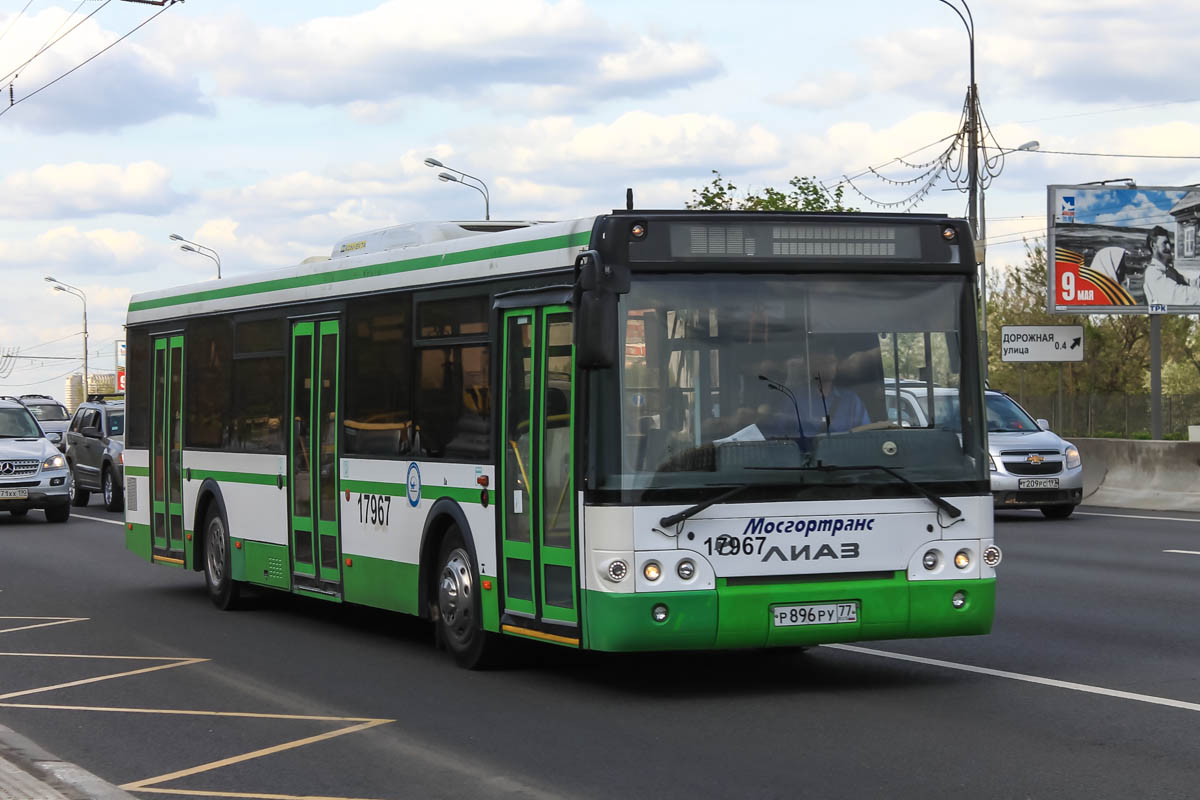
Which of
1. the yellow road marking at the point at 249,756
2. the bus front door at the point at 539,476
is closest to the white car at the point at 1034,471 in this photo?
the bus front door at the point at 539,476

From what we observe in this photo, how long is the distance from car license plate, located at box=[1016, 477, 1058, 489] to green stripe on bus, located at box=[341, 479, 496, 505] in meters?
13.1

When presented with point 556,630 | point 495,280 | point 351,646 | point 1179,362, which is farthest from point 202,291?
point 1179,362

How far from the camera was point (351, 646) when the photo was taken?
41.0ft

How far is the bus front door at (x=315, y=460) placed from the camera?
13.1m

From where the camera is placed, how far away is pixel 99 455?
32.2m

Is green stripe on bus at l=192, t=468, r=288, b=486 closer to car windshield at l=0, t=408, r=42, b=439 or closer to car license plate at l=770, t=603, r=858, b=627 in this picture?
car license plate at l=770, t=603, r=858, b=627

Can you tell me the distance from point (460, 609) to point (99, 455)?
2248cm

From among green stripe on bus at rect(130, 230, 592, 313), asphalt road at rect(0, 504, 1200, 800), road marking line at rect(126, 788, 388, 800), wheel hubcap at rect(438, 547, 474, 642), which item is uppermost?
green stripe on bus at rect(130, 230, 592, 313)

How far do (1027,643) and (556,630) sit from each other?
344 cm

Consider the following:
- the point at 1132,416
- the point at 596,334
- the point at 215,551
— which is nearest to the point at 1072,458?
the point at 215,551

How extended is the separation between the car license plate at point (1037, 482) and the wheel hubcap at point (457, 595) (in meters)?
14.1

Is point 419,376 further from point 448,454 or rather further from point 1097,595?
point 1097,595

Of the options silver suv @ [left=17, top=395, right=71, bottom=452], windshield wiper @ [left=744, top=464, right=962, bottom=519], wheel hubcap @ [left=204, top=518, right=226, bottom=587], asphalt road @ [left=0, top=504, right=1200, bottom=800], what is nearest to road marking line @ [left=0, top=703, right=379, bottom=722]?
asphalt road @ [left=0, top=504, right=1200, bottom=800]

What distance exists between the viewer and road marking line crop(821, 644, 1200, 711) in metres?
9.25
